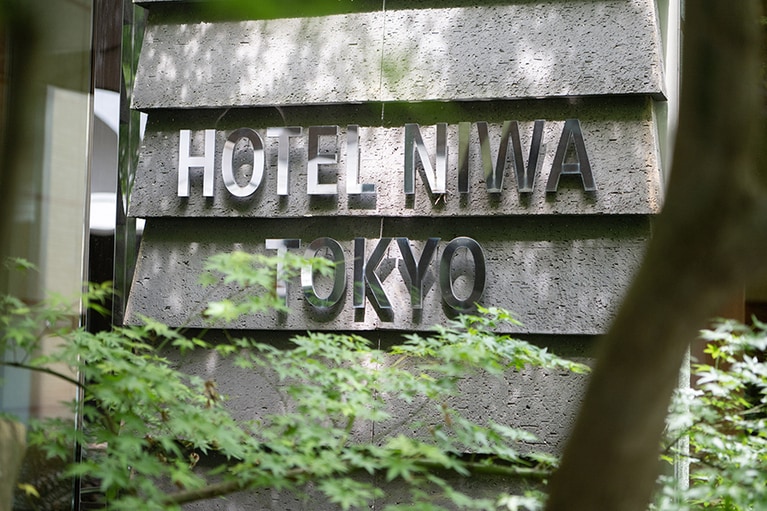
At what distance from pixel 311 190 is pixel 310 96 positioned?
0.51 metres

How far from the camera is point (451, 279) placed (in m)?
4.61

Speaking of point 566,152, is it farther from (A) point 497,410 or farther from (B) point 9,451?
(B) point 9,451

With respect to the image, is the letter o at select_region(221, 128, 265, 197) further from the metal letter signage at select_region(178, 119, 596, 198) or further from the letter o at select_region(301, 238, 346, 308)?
the letter o at select_region(301, 238, 346, 308)

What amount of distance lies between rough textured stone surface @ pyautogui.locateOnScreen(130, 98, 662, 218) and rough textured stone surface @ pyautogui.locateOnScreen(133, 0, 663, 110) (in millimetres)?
85

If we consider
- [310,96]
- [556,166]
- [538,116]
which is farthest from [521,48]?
[310,96]

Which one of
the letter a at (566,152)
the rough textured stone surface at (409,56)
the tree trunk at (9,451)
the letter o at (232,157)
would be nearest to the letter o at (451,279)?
the letter a at (566,152)

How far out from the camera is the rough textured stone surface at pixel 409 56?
4.49m

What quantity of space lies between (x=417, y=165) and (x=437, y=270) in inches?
21.1

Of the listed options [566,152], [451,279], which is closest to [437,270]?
[451,279]

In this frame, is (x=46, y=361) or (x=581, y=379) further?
(x=581, y=379)

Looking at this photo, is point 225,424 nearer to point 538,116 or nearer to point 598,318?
point 598,318

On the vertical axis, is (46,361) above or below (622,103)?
below

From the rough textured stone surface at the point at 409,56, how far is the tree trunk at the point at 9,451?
2.20m

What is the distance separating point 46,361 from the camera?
3115 millimetres
